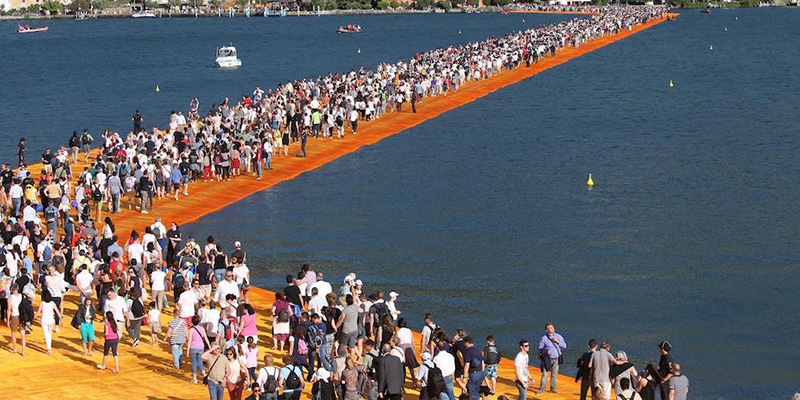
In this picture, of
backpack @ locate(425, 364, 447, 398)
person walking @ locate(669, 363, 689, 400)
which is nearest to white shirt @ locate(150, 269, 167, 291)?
backpack @ locate(425, 364, 447, 398)

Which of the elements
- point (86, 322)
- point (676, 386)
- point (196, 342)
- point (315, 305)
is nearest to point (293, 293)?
point (315, 305)

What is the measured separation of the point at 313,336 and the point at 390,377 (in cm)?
244

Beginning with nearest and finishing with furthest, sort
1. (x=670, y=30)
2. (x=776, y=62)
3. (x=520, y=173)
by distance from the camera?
(x=520, y=173), (x=776, y=62), (x=670, y=30)

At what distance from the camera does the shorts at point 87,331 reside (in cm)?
2453

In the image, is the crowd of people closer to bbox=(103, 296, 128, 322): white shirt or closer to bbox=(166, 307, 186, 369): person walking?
bbox=(103, 296, 128, 322): white shirt

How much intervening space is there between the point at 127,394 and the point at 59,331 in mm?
4639

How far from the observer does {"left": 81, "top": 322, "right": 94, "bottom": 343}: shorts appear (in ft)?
80.5

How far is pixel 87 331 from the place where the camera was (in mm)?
24625

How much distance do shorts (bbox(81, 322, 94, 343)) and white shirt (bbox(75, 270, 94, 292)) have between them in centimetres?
196

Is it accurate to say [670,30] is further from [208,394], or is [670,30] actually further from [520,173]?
[208,394]

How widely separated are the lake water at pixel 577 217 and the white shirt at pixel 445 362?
6974 millimetres

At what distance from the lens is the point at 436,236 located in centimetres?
3947

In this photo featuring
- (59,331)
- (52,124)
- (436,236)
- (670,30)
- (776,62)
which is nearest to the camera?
(59,331)

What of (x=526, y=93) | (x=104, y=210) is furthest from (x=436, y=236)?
(x=526, y=93)
